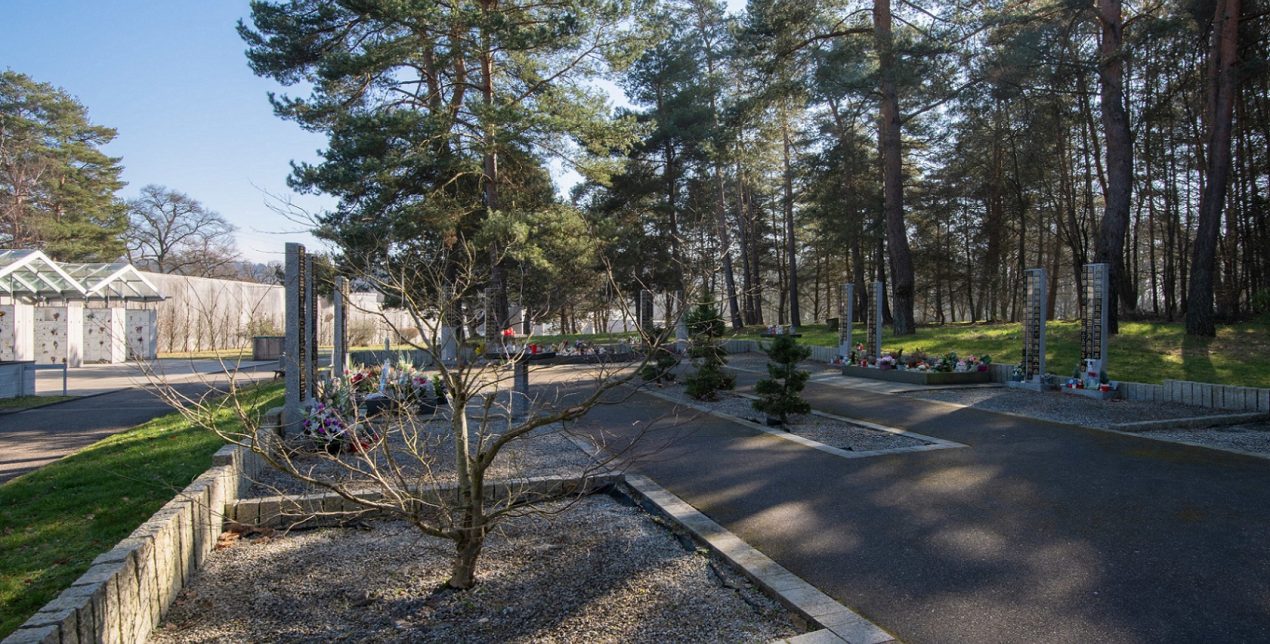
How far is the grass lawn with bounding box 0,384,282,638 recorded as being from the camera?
3.66 metres

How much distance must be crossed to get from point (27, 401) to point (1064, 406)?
56.5ft

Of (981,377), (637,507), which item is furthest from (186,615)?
(981,377)

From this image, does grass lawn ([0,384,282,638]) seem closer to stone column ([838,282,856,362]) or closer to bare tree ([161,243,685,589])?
bare tree ([161,243,685,589])

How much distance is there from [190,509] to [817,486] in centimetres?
437

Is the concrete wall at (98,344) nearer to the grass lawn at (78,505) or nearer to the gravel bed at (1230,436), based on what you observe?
the grass lawn at (78,505)

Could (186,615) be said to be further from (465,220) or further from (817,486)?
(465,220)

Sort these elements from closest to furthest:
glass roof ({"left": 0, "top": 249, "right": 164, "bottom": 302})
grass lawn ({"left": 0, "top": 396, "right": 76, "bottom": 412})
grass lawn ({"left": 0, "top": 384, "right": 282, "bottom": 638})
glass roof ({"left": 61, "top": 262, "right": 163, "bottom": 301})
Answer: grass lawn ({"left": 0, "top": 384, "right": 282, "bottom": 638}) < grass lawn ({"left": 0, "top": 396, "right": 76, "bottom": 412}) < glass roof ({"left": 0, "top": 249, "right": 164, "bottom": 302}) < glass roof ({"left": 61, "top": 262, "right": 163, "bottom": 301})

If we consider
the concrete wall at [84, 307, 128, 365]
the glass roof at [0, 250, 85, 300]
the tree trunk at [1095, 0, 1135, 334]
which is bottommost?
the concrete wall at [84, 307, 128, 365]

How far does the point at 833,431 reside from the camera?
838 cm

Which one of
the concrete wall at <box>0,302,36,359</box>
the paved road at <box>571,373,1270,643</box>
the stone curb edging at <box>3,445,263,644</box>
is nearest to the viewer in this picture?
the stone curb edging at <box>3,445,263,644</box>

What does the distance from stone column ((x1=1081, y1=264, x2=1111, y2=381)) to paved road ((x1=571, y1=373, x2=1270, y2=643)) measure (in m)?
3.68

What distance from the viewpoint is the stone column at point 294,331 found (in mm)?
7246

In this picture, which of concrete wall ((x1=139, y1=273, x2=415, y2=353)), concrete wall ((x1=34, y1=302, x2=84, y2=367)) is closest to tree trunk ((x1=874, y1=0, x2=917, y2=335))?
concrete wall ((x1=139, y1=273, x2=415, y2=353))

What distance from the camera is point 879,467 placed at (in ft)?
20.8
